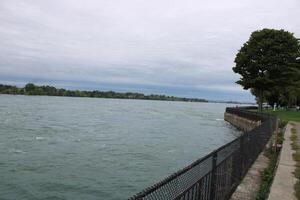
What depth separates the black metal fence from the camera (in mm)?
4574

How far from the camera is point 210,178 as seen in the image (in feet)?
22.1

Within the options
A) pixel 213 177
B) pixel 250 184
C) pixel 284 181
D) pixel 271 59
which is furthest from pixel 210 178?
pixel 271 59

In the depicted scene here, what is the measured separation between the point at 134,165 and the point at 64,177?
4384 millimetres

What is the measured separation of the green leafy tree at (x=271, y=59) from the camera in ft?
155

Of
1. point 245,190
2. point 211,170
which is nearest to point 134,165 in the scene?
point 245,190

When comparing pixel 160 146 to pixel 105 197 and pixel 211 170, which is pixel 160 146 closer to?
pixel 105 197

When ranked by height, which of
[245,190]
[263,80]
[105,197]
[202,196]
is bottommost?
[105,197]

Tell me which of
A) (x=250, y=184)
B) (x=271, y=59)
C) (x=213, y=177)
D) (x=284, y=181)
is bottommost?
(x=250, y=184)

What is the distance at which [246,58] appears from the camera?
49.6m

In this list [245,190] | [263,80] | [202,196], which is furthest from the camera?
[263,80]

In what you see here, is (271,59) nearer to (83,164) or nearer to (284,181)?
(83,164)

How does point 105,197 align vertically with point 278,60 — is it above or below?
below

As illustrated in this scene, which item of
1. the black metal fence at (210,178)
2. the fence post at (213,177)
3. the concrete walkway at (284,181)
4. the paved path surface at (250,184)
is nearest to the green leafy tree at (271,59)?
the concrete walkway at (284,181)

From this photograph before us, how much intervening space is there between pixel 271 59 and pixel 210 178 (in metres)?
43.9
